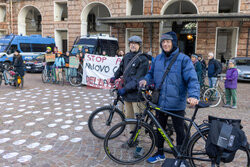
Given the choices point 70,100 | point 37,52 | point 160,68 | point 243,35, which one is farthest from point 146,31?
point 160,68

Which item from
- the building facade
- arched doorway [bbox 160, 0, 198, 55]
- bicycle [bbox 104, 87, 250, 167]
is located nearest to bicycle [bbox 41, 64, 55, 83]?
the building facade

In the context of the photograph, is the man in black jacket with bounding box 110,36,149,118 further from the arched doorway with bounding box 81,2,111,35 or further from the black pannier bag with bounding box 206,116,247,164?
the arched doorway with bounding box 81,2,111,35

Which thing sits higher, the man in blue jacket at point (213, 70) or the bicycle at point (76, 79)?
the man in blue jacket at point (213, 70)

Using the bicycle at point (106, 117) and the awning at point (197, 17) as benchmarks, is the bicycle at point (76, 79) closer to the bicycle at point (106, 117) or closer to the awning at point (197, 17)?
the bicycle at point (106, 117)

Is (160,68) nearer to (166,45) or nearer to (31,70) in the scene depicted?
(166,45)

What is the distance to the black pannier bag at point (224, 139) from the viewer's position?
9.08 feet

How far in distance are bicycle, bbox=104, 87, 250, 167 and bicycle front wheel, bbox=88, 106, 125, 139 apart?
56 cm

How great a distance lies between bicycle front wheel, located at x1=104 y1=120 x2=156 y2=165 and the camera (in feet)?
11.9

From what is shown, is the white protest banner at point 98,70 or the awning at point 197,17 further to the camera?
the awning at point 197,17

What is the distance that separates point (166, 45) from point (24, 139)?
334cm

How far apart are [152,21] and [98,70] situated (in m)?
9.19

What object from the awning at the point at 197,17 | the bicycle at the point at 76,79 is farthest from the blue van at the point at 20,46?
the bicycle at the point at 76,79

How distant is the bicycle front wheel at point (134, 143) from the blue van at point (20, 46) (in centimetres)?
1510

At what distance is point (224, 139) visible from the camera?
9.11 feet
